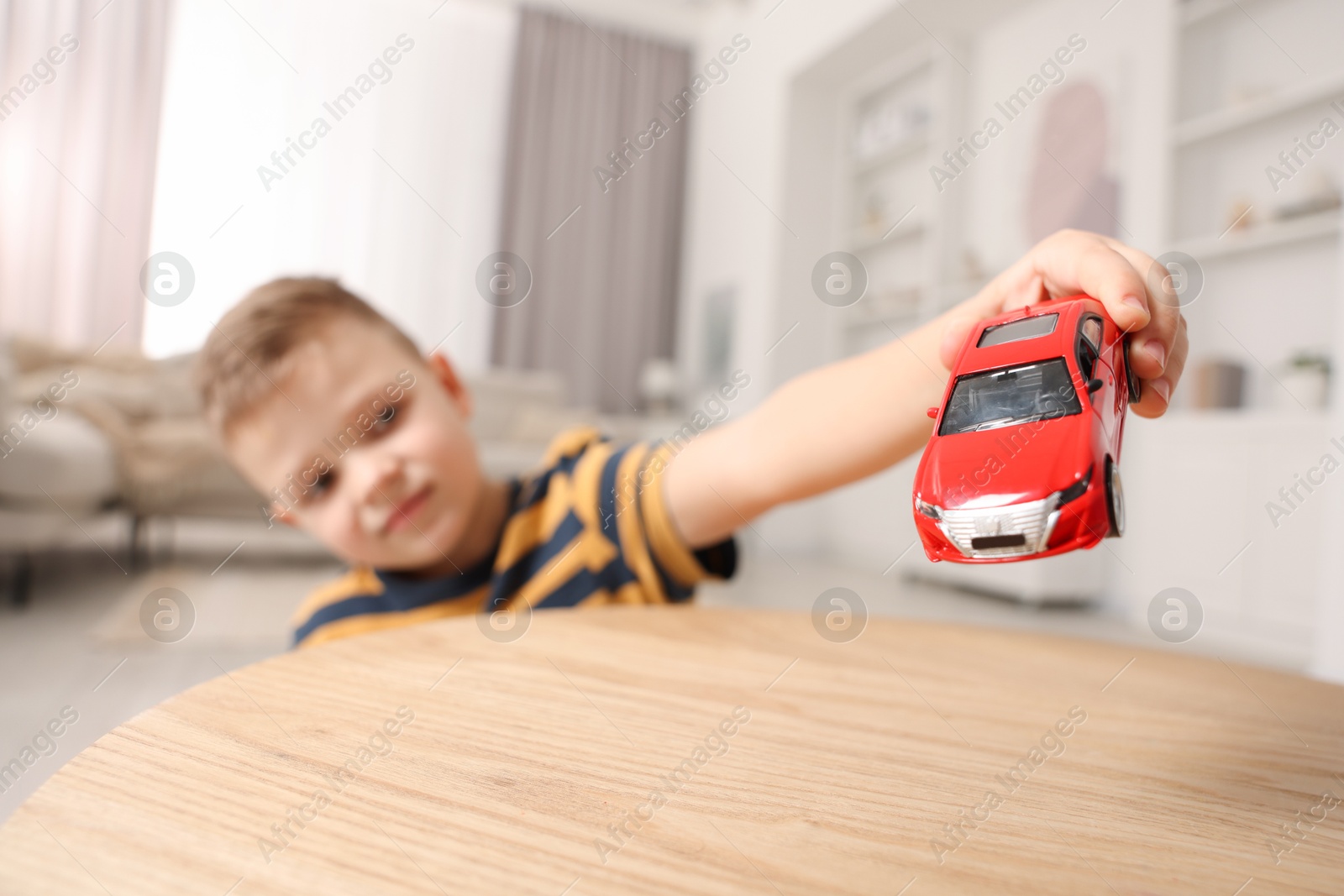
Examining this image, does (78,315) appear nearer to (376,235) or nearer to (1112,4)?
(376,235)

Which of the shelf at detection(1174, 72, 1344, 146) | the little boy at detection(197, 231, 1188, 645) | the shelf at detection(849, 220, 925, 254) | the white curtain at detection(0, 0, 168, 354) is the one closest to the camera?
the little boy at detection(197, 231, 1188, 645)

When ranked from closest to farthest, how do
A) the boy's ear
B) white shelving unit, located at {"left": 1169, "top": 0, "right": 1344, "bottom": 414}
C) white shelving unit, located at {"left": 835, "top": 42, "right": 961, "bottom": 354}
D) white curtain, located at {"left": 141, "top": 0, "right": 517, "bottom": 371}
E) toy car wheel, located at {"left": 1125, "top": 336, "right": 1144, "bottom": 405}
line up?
toy car wheel, located at {"left": 1125, "top": 336, "right": 1144, "bottom": 405}
the boy's ear
white shelving unit, located at {"left": 1169, "top": 0, "right": 1344, "bottom": 414}
white shelving unit, located at {"left": 835, "top": 42, "right": 961, "bottom": 354}
white curtain, located at {"left": 141, "top": 0, "right": 517, "bottom": 371}

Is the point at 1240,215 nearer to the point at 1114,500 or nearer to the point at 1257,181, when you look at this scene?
the point at 1257,181

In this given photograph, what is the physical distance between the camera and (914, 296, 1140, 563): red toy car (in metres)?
0.24

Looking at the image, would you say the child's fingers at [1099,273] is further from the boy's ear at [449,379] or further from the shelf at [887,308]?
the shelf at [887,308]

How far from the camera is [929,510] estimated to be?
26 centimetres

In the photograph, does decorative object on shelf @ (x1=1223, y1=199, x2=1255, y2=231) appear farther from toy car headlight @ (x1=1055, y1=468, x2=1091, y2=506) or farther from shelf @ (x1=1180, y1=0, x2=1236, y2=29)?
toy car headlight @ (x1=1055, y1=468, x2=1091, y2=506)

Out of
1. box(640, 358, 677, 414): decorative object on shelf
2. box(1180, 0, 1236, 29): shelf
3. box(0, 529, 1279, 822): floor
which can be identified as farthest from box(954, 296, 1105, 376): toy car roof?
box(640, 358, 677, 414): decorative object on shelf

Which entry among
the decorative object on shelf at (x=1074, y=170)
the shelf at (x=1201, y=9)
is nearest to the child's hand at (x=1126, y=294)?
the decorative object on shelf at (x=1074, y=170)

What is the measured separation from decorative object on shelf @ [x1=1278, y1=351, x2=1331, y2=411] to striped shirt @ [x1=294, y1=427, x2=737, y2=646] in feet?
7.53

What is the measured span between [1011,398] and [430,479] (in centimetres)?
58

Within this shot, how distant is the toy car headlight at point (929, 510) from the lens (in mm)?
257

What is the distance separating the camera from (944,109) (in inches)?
142

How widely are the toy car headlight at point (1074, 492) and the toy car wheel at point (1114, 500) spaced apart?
1 centimetres
